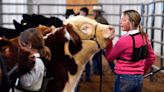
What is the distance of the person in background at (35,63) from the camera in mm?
2475

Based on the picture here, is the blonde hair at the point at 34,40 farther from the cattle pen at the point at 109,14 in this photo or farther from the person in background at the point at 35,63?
the cattle pen at the point at 109,14

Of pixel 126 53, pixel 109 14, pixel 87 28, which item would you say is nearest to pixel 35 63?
pixel 87 28

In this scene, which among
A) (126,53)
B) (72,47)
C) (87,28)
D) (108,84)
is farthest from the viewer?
(108,84)

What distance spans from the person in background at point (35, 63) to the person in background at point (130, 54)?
1.04 metres

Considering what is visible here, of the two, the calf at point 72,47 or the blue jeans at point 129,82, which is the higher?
the calf at point 72,47

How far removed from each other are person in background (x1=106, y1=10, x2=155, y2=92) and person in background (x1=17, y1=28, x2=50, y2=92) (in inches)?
40.9

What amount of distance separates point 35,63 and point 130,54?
1552mm

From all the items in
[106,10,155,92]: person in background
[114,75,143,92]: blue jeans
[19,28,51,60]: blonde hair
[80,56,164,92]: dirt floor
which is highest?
[19,28,51,60]: blonde hair

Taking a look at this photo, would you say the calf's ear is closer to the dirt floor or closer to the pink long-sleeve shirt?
the pink long-sleeve shirt

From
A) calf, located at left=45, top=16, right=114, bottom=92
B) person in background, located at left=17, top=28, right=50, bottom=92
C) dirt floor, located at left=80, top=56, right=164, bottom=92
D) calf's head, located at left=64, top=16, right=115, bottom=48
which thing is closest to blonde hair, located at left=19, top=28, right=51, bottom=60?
person in background, located at left=17, top=28, right=50, bottom=92

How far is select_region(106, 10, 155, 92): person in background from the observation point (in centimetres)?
381

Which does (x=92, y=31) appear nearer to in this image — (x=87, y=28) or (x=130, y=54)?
(x=87, y=28)

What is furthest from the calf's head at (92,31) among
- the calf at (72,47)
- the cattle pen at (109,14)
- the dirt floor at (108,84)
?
the cattle pen at (109,14)

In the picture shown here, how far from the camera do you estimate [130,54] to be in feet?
12.6
